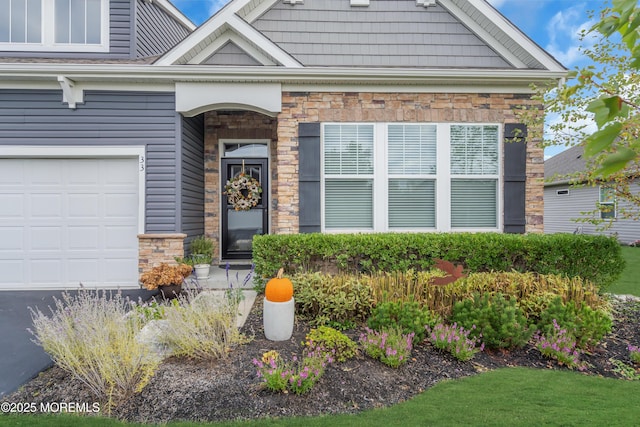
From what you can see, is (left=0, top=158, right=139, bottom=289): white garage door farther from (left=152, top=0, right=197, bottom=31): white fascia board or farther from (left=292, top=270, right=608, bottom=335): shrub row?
(left=152, top=0, right=197, bottom=31): white fascia board

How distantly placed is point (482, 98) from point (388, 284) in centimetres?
397

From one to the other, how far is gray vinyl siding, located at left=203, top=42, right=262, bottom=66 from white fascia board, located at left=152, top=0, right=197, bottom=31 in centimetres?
312

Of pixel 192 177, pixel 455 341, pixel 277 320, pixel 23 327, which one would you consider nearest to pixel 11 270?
pixel 23 327

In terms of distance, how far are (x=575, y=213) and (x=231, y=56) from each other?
17.1m

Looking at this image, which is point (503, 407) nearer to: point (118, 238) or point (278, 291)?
point (278, 291)

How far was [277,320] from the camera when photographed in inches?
136

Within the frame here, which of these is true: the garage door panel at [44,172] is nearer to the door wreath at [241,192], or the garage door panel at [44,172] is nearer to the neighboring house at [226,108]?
the neighboring house at [226,108]

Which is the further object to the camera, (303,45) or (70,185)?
(303,45)

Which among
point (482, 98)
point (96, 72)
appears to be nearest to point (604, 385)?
point (482, 98)

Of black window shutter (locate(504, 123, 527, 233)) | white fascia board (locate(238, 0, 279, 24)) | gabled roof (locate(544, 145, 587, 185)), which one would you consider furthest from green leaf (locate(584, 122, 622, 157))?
gabled roof (locate(544, 145, 587, 185))

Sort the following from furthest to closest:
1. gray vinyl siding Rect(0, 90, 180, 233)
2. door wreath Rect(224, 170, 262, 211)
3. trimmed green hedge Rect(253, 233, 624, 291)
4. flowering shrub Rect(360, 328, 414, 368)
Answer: door wreath Rect(224, 170, 262, 211) → gray vinyl siding Rect(0, 90, 180, 233) → trimmed green hedge Rect(253, 233, 624, 291) → flowering shrub Rect(360, 328, 414, 368)

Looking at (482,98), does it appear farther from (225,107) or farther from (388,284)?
(225,107)

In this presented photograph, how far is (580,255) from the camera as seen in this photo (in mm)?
4949

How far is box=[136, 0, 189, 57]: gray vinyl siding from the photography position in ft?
21.6
